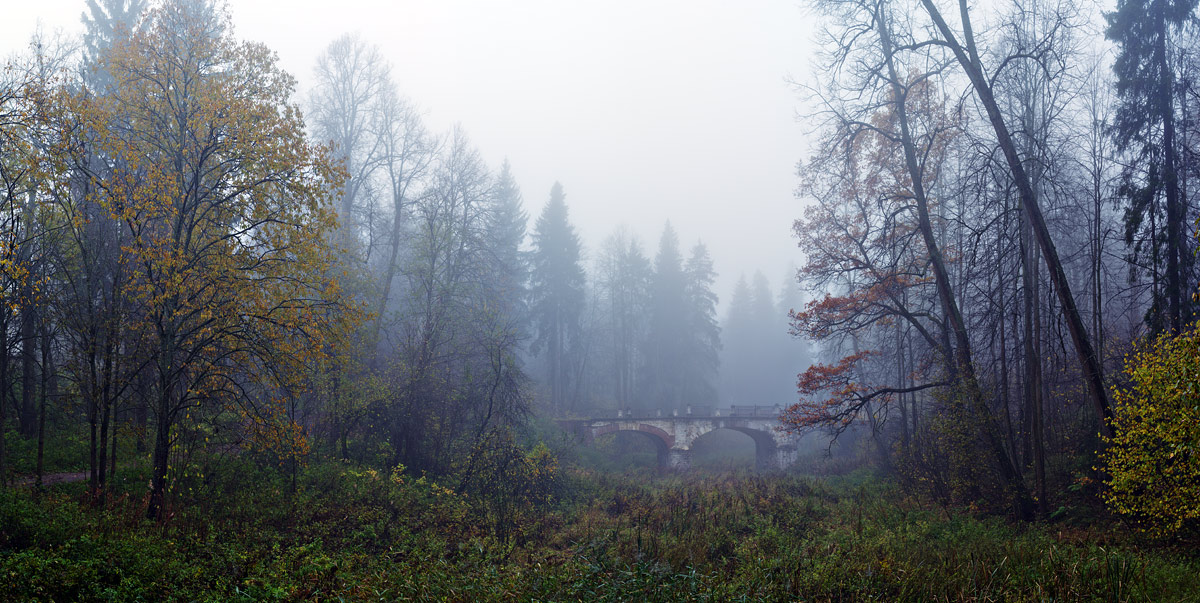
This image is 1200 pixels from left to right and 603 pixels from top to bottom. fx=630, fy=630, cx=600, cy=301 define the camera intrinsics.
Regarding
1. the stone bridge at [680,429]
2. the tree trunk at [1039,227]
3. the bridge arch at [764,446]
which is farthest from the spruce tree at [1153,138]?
the bridge arch at [764,446]

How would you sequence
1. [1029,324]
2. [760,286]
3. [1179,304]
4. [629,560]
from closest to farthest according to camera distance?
[629,560], [1179,304], [1029,324], [760,286]

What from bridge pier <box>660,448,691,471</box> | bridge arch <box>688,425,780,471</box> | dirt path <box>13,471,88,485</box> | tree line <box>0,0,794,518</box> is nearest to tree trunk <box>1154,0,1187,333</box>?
tree line <box>0,0,794,518</box>

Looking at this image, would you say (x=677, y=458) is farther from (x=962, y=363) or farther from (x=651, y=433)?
(x=962, y=363)

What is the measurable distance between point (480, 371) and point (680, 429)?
1561 cm

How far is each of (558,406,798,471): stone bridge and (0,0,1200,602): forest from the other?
11.5 m

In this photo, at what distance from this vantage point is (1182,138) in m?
13.5

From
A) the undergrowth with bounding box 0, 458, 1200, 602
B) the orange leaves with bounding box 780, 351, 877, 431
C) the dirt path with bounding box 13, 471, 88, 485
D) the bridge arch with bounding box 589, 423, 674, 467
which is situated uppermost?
the orange leaves with bounding box 780, 351, 877, 431

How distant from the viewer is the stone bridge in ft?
106

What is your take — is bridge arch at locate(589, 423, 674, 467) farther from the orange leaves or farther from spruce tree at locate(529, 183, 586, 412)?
the orange leaves

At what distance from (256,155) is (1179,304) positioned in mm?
18102

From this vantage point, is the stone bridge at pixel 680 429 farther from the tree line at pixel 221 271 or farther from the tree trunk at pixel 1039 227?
the tree trunk at pixel 1039 227

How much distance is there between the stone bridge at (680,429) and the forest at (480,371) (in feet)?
37.6

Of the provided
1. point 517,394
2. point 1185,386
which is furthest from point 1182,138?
point 517,394

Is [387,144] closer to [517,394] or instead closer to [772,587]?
[517,394]
